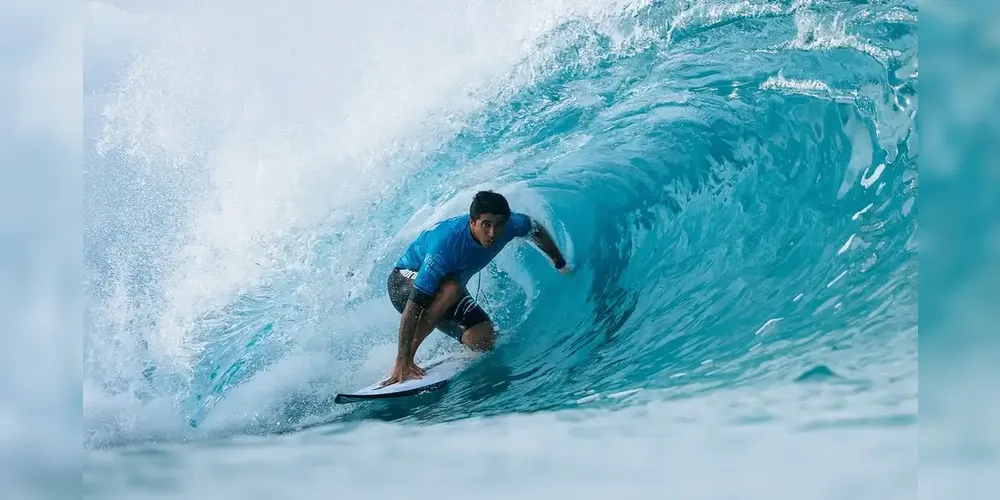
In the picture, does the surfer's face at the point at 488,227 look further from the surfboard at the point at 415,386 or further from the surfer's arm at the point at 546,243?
the surfboard at the point at 415,386

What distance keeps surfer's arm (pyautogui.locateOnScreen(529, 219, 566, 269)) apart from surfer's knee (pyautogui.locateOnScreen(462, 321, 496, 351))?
37 cm

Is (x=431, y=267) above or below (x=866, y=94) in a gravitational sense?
below

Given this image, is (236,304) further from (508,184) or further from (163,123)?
(163,123)

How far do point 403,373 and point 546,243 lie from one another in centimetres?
77

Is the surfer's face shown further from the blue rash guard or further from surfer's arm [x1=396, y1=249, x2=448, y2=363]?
surfer's arm [x1=396, y1=249, x2=448, y2=363]

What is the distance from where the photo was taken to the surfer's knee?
346 cm

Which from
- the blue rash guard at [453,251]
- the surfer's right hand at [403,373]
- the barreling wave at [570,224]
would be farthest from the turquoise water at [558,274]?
the blue rash guard at [453,251]

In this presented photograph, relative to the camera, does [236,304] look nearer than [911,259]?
No

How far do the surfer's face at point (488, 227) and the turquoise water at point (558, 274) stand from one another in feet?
1.85

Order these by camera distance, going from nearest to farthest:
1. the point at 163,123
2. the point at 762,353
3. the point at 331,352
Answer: the point at 762,353, the point at 331,352, the point at 163,123

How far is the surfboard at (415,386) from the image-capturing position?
3.29 m

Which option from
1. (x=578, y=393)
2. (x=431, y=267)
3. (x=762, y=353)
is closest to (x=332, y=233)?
(x=431, y=267)

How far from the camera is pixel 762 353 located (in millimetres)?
3006

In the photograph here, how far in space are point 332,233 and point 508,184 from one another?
34.8 inches
